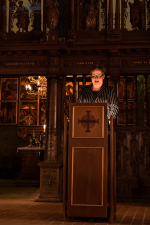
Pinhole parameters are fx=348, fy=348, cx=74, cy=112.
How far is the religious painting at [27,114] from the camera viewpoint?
45.1ft

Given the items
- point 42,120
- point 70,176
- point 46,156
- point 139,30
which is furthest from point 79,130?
point 42,120

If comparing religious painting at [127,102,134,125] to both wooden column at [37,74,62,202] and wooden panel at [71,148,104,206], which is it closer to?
wooden column at [37,74,62,202]

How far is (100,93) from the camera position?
5367 mm

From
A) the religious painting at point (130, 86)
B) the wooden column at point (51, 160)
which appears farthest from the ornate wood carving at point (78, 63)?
the religious painting at point (130, 86)

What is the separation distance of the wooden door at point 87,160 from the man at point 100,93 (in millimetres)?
392

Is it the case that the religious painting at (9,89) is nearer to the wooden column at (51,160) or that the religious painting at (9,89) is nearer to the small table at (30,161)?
the small table at (30,161)

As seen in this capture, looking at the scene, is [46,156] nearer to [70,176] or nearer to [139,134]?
[139,134]

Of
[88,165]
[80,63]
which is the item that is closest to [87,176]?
[88,165]

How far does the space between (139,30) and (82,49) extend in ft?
4.96

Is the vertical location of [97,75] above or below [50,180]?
above

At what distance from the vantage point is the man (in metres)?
5.29

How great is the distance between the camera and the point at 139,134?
28.4ft

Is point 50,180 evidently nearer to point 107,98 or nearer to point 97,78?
point 107,98

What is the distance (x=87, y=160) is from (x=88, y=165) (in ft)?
0.24
